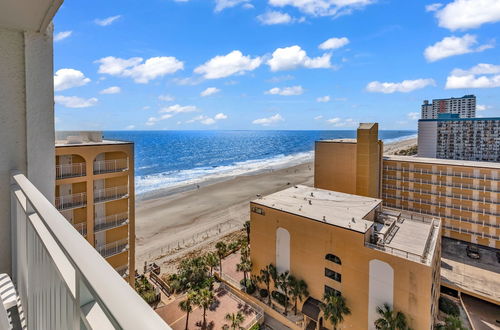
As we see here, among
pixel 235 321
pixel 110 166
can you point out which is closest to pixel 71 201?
pixel 110 166

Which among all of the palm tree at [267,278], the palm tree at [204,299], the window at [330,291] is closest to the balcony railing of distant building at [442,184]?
the window at [330,291]

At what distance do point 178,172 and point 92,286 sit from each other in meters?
61.3

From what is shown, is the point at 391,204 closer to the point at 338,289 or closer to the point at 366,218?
the point at 366,218

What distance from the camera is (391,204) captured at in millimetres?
25859

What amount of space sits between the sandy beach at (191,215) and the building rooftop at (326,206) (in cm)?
950

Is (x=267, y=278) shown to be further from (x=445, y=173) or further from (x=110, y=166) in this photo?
(x=445, y=173)

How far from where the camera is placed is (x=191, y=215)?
31.7 metres

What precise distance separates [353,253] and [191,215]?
22288 mm

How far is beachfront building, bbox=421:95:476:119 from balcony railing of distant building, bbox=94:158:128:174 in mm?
108442

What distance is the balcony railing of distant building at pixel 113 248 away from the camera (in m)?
12.3

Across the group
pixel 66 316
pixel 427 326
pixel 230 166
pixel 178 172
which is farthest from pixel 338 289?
pixel 230 166

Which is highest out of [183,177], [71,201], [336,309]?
[71,201]

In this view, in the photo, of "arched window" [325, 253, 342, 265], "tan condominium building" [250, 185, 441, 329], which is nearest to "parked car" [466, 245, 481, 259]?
"tan condominium building" [250, 185, 441, 329]

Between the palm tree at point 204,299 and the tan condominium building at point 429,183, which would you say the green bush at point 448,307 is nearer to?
the tan condominium building at point 429,183
